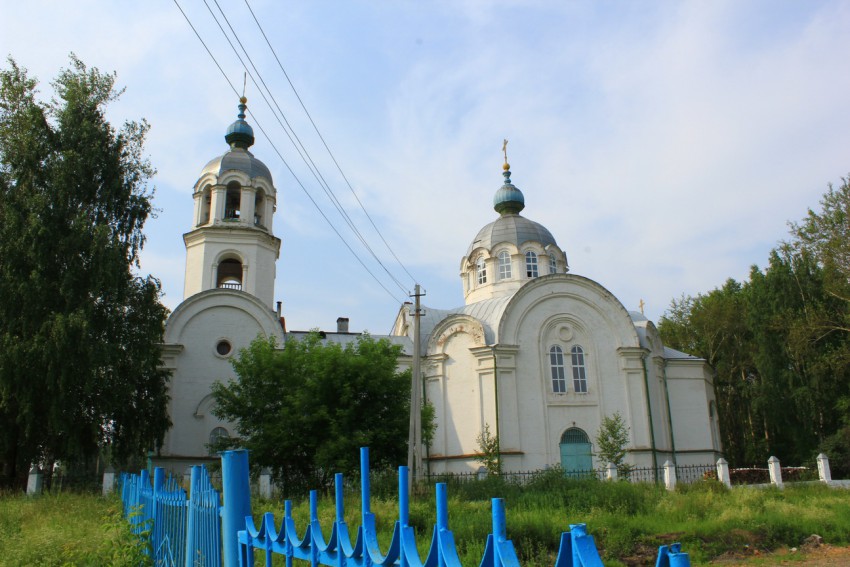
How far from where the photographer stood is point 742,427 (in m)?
33.6

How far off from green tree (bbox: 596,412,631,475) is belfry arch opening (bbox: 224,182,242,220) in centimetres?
1373

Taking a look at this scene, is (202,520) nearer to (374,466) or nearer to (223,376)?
(374,466)

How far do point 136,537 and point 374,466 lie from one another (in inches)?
453

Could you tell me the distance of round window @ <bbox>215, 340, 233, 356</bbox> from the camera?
2103cm

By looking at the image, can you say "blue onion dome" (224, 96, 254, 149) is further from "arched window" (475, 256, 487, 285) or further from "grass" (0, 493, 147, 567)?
"grass" (0, 493, 147, 567)

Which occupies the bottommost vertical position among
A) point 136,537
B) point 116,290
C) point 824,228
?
point 136,537

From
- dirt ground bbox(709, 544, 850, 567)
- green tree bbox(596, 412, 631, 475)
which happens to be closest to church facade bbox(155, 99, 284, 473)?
green tree bbox(596, 412, 631, 475)

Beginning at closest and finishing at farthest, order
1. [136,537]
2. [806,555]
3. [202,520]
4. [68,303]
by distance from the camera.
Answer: [202,520] < [136,537] < [806,555] < [68,303]

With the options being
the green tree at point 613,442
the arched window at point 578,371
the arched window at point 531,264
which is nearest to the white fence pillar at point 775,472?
the green tree at point 613,442

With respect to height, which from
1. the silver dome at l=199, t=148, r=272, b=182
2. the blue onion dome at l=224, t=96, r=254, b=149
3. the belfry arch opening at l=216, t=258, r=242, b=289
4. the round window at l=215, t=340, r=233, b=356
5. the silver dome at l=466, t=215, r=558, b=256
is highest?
the blue onion dome at l=224, t=96, r=254, b=149

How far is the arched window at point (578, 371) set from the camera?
2148 cm

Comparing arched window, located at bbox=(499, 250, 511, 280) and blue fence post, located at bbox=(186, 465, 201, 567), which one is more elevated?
arched window, located at bbox=(499, 250, 511, 280)

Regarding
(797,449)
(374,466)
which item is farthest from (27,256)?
(797,449)

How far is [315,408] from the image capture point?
16.9m
